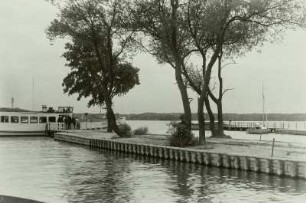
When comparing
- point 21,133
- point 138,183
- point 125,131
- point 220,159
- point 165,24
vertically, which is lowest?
point 138,183

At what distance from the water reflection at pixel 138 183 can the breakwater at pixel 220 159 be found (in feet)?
1.44

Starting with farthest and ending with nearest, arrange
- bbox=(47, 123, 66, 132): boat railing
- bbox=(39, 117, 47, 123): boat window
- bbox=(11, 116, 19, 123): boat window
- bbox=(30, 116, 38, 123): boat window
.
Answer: bbox=(39, 117, 47, 123): boat window, bbox=(47, 123, 66, 132): boat railing, bbox=(30, 116, 38, 123): boat window, bbox=(11, 116, 19, 123): boat window

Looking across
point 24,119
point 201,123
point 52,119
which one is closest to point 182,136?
point 201,123

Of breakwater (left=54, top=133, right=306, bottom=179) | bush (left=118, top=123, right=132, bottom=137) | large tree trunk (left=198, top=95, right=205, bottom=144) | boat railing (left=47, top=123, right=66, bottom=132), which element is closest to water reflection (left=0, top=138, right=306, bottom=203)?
breakwater (left=54, top=133, right=306, bottom=179)

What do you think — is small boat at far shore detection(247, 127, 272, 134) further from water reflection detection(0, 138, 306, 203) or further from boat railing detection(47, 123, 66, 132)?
water reflection detection(0, 138, 306, 203)

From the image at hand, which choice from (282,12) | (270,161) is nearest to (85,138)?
(282,12)

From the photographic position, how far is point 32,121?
6906 centimetres

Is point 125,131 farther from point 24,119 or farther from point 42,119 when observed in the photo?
point 42,119

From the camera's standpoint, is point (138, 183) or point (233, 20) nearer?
point (138, 183)

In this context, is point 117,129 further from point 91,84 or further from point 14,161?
point 91,84

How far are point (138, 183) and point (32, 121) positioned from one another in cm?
4720

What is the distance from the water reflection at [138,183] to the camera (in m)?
20.8

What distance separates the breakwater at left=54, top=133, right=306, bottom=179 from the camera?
78.7 feet

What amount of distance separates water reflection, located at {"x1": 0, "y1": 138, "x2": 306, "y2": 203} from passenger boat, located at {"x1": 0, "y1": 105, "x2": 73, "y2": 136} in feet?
Answer: 104
